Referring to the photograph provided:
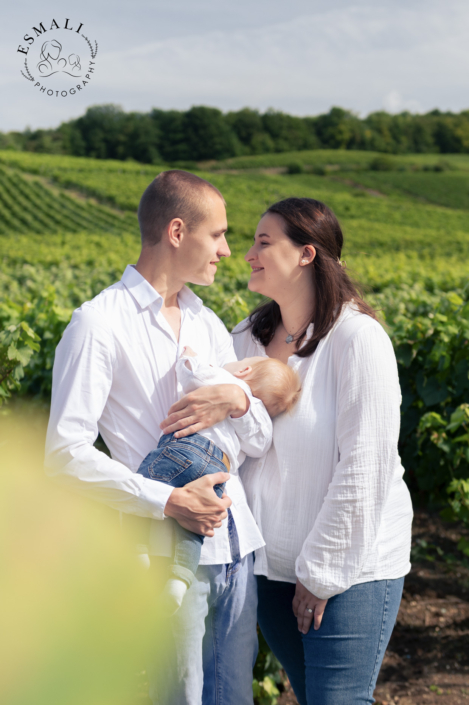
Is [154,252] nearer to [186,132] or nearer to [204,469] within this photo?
[204,469]

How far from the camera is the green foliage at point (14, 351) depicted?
9.71 feet

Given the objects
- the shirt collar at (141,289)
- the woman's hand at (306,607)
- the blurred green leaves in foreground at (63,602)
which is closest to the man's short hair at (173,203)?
the shirt collar at (141,289)

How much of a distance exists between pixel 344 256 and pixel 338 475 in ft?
68.7

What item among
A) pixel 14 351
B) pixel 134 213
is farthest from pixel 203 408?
pixel 134 213

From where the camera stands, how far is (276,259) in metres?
2.04

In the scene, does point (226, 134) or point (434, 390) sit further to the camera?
point (226, 134)

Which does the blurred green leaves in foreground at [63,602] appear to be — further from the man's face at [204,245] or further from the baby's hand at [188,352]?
the man's face at [204,245]

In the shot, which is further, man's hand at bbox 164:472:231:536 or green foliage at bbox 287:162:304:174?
green foliage at bbox 287:162:304:174

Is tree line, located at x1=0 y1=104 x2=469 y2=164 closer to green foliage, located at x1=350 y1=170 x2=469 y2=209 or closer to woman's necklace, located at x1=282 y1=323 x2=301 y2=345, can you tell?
green foliage, located at x1=350 y1=170 x2=469 y2=209

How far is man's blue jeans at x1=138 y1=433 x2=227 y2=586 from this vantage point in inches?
62.2

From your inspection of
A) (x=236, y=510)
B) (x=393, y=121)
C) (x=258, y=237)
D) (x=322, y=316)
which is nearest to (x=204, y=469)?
(x=236, y=510)

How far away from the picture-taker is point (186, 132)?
303ft

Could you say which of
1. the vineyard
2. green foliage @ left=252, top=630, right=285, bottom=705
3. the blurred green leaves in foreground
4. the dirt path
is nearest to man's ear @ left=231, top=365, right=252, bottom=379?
the vineyard

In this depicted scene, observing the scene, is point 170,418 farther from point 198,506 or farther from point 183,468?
point 198,506
